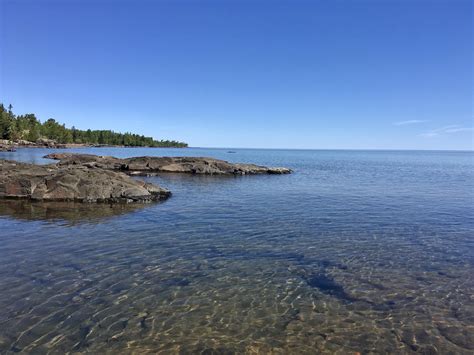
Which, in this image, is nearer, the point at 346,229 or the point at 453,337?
the point at 453,337

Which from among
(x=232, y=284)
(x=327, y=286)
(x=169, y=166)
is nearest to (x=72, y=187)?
(x=232, y=284)

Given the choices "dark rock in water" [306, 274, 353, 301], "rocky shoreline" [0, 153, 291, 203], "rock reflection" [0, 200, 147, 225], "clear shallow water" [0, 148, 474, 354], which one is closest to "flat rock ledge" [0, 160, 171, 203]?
"rocky shoreline" [0, 153, 291, 203]

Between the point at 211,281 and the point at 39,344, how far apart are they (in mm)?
5654

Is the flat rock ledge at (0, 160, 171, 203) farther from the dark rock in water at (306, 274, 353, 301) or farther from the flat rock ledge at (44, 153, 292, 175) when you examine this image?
the flat rock ledge at (44, 153, 292, 175)

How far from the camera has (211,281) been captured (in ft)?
40.4

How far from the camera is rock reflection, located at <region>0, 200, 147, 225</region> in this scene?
72.0ft

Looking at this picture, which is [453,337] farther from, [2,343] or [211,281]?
[2,343]

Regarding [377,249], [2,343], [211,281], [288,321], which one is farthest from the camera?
[377,249]

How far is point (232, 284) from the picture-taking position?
12133mm

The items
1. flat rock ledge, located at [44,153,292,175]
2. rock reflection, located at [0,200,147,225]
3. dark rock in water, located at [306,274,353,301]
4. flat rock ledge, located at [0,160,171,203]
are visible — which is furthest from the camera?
flat rock ledge, located at [44,153,292,175]

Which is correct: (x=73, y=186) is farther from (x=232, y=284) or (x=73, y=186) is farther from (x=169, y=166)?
(x=169, y=166)

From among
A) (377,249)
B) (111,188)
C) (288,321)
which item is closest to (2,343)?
(288,321)

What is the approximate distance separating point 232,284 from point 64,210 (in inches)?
700

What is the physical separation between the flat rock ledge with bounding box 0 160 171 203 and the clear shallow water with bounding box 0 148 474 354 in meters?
5.43
